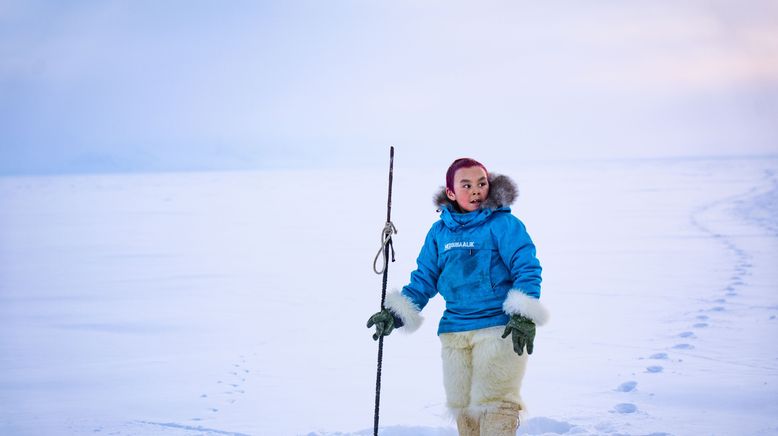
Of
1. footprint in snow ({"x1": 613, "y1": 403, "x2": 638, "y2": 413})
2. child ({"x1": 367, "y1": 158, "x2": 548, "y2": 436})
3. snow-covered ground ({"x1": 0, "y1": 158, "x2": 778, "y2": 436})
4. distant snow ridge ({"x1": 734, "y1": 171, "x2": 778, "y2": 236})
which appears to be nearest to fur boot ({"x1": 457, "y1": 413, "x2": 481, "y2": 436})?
child ({"x1": 367, "y1": 158, "x2": 548, "y2": 436})

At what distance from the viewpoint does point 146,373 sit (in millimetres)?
5668

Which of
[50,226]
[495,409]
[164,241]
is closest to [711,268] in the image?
[495,409]

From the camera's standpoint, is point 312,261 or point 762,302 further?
point 312,261

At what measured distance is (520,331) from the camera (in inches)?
113

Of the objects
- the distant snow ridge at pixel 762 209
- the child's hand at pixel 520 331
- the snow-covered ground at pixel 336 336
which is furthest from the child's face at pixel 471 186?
the distant snow ridge at pixel 762 209

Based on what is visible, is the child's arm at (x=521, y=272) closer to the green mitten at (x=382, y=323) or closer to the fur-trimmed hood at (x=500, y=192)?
the fur-trimmed hood at (x=500, y=192)

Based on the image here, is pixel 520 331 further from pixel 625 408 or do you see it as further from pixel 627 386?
pixel 627 386

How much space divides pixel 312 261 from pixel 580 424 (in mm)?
7488

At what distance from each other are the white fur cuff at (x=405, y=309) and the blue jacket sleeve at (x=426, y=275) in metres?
0.03

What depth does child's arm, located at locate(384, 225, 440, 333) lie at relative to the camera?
10.8 feet

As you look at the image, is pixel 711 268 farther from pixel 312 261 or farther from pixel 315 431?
pixel 315 431

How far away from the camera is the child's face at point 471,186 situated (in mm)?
3135

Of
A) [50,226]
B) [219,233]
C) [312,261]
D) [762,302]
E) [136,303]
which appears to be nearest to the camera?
[762,302]

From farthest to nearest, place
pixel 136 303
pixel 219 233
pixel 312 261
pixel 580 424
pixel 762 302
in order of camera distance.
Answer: pixel 219 233, pixel 312 261, pixel 136 303, pixel 762 302, pixel 580 424
